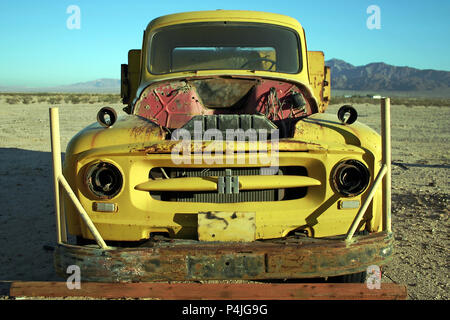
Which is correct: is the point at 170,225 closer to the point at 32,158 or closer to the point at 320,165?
the point at 320,165

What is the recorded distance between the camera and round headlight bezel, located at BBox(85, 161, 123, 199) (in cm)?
291

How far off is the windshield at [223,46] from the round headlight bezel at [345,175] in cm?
185

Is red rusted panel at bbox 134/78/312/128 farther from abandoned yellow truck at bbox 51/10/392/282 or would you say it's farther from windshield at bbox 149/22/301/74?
abandoned yellow truck at bbox 51/10/392/282

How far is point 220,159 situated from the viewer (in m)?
2.88

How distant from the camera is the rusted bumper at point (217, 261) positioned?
2.68 m

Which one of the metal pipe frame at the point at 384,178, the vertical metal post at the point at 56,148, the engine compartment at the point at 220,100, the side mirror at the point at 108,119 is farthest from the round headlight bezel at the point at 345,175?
the vertical metal post at the point at 56,148

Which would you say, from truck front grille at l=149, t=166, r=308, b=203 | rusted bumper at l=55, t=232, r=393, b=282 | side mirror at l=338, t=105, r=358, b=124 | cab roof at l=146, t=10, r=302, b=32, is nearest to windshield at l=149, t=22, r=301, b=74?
cab roof at l=146, t=10, r=302, b=32

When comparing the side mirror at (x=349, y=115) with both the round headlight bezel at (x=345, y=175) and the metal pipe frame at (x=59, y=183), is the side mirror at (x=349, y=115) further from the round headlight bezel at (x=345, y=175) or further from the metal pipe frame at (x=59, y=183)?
the metal pipe frame at (x=59, y=183)

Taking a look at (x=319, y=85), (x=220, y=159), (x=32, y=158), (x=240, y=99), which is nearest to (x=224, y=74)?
(x=240, y=99)

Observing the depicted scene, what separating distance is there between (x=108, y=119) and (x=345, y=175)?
5.60 feet

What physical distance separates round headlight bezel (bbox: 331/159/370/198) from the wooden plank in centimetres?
59

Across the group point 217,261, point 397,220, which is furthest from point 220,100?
point 397,220

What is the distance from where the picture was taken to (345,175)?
2.99 metres

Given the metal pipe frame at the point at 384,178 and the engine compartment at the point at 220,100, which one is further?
the engine compartment at the point at 220,100
